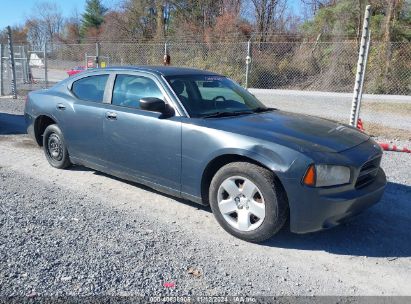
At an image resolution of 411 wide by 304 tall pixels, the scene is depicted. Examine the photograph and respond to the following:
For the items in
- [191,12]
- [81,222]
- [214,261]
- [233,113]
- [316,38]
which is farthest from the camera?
[191,12]

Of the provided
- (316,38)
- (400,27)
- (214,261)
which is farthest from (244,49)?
(214,261)

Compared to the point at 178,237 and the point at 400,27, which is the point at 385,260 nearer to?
the point at 178,237

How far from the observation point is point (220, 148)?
378cm

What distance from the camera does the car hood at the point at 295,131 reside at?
3617 millimetres

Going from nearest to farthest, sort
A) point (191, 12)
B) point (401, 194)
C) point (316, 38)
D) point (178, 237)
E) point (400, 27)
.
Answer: point (178, 237) < point (401, 194) < point (400, 27) < point (316, 38) < point (191, 12)

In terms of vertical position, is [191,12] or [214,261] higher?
[191,12]

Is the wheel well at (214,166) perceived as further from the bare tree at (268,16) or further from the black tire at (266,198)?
the bare tree at (268,16)

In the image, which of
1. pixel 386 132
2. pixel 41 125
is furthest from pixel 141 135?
pixel 386 132

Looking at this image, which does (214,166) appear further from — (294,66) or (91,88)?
(294,66)

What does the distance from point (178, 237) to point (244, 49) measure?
18.5 m

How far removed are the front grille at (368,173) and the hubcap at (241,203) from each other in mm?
945

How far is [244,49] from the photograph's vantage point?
68.9 ft

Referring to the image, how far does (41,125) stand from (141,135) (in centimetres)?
252

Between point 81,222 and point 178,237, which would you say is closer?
point 178,237
